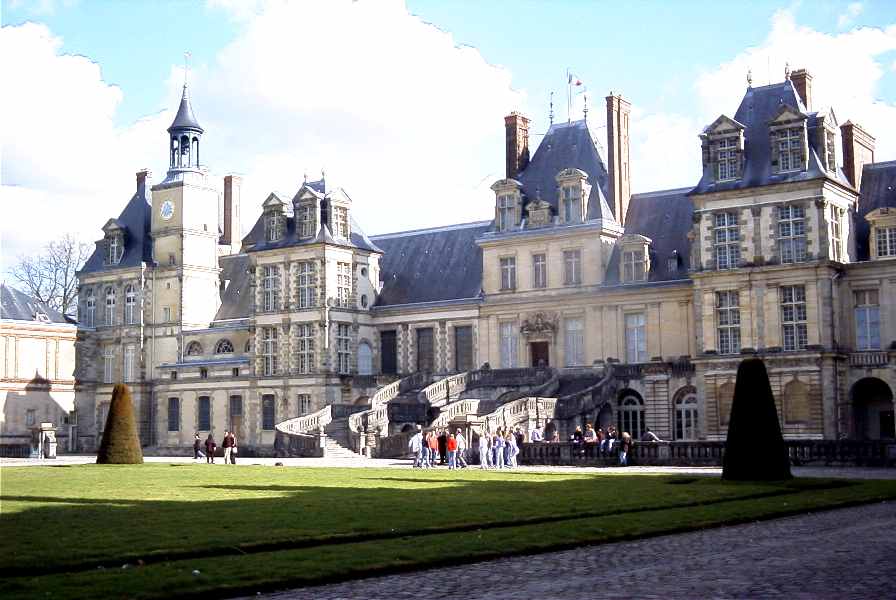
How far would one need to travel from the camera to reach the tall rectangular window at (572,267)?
5022cm

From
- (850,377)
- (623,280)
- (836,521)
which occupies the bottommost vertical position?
(836,521)

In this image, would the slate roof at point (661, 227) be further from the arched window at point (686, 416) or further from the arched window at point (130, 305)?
the arched window at point (130, 305)

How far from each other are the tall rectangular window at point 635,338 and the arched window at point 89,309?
29333mm

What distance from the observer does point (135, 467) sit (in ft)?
109

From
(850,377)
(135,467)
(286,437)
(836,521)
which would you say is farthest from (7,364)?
(836,521)

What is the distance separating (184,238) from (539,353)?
1994 centimetres

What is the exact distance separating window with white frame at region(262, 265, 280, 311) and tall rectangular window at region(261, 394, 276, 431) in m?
4.15

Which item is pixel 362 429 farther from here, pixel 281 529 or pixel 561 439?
pixel 281 529

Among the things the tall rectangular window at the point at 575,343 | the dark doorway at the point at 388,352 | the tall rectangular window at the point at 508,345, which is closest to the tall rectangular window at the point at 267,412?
the dark doorway at the point at 388,352

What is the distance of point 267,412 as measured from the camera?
5656cm

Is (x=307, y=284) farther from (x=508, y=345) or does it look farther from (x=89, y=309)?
(x=89, y=309)

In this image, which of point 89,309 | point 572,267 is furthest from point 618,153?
point 89,309

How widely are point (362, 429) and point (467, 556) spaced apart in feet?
109

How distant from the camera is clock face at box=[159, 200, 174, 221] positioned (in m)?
61.1
